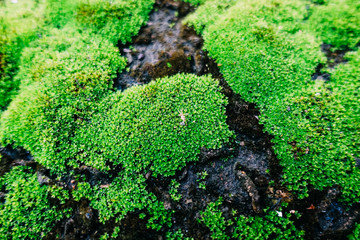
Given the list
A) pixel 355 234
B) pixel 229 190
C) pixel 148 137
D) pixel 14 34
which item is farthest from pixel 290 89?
pixel 14 34

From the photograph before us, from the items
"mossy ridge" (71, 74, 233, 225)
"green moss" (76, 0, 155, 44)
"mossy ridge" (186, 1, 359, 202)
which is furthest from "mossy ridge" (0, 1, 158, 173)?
"mossy ridge" (186, 1, 359, 202)

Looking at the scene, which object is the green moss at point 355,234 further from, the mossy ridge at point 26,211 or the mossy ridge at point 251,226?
the mossy ridge at point 26,211

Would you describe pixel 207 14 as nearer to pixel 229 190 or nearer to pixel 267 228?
pixel 229 190

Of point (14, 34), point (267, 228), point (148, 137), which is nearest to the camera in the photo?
point (267, 228)

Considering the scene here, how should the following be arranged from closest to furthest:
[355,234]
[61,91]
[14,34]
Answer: [355,234], [61,91], [14,34]

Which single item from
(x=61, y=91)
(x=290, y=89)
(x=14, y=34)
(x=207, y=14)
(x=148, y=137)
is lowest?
(x=148, y=137)

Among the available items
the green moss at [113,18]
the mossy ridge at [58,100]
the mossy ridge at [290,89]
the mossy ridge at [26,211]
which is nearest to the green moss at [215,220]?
the mossy ridge at [290,89]

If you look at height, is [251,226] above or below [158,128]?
below
